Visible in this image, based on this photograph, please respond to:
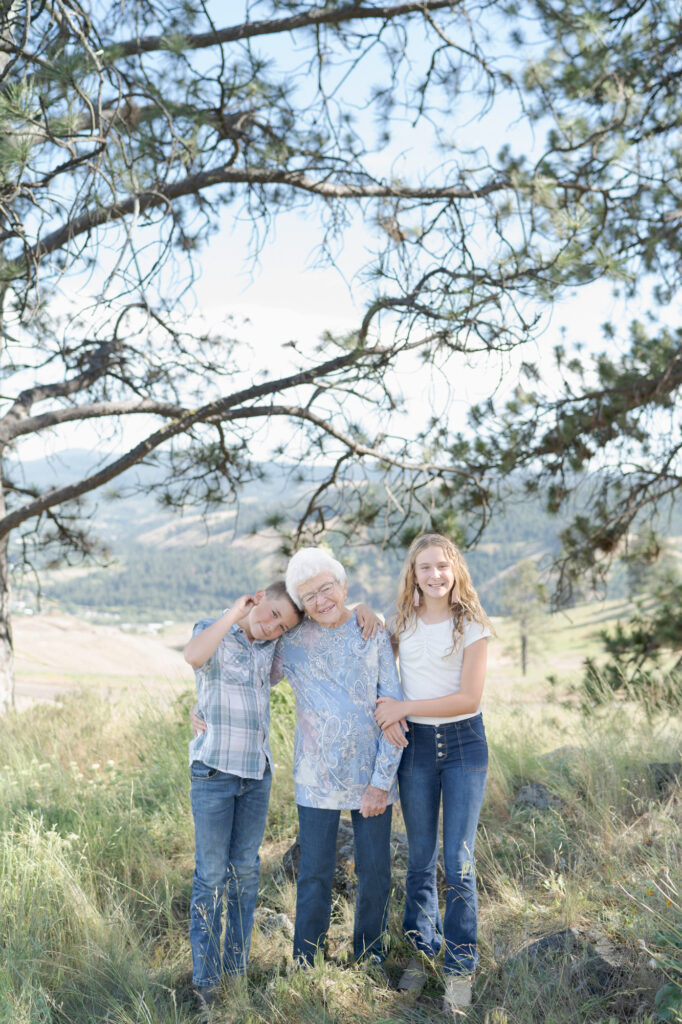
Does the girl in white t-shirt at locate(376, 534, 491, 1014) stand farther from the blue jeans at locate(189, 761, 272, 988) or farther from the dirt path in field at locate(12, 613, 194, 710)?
the dirt path in field at locate(12, 613, 194, 710)

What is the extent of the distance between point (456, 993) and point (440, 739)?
80 cm

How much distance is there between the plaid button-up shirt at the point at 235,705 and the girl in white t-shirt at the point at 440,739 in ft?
1.46

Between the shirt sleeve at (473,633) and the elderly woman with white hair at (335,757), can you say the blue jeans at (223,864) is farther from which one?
the shirt sleeve at (473,633)

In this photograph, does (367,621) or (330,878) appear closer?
(330,878)

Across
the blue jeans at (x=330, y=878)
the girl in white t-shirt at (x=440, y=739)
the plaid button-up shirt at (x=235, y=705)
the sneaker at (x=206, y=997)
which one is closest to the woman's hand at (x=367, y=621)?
the girl in white t-shirt at (x=440, y=739)

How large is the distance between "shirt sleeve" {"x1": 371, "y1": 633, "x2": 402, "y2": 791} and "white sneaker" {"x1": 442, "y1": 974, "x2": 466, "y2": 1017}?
635mm

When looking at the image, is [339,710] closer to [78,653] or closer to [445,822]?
[445,822]

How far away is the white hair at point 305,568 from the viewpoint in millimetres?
2881

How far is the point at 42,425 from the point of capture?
6.75m

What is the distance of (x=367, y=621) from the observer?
2.99 m

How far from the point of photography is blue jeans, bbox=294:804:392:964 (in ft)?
9.34

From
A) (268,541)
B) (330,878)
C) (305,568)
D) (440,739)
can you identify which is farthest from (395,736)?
(268,541)

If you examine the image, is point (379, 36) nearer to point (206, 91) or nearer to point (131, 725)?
point (206, 91)

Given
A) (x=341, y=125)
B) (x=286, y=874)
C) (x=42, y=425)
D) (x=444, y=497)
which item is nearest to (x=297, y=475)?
(x=444, y=497)
